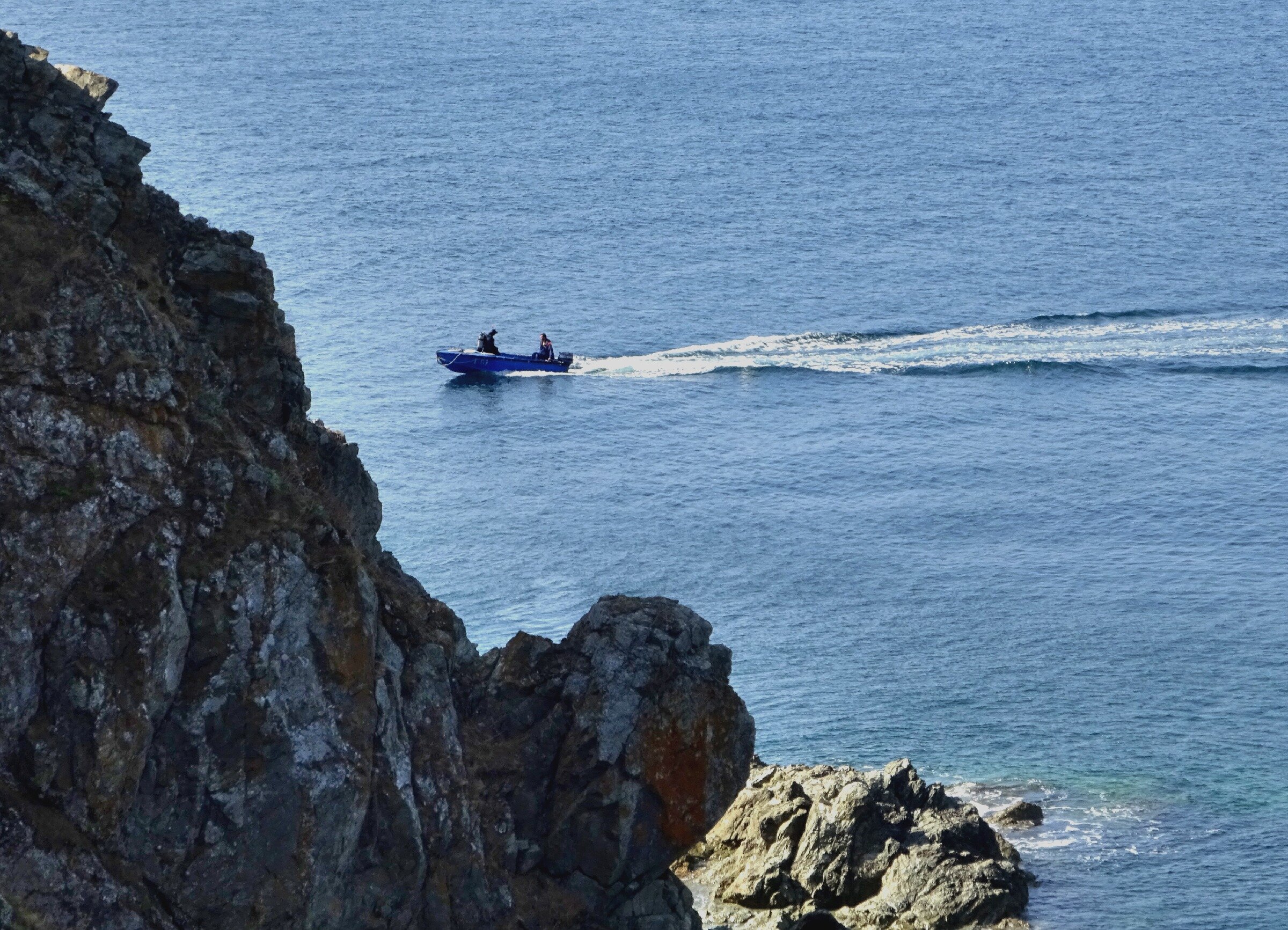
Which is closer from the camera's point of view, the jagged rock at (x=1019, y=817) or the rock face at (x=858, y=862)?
the rock face at (x=858, y=862)

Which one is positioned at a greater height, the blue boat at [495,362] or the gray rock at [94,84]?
the gray rock at [94,84]

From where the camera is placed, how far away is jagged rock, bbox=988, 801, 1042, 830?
61.7 m

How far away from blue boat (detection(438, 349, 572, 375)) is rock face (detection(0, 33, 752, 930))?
72302mm

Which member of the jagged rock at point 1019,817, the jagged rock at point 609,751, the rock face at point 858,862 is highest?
the jagged rock at point 609,751

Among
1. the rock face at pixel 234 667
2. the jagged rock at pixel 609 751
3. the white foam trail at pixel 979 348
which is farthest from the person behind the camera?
the white foam trail at pixel 979 348

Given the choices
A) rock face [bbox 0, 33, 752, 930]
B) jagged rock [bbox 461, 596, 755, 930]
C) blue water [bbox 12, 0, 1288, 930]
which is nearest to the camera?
rock face [bbox 0, 33, 752, 930]

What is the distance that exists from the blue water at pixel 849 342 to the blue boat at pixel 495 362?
98cm

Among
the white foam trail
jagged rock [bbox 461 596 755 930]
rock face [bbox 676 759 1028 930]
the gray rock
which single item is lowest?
rock face [bbox 676 759 1028 930]

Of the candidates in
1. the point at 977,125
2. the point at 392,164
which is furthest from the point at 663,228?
the point at 977,125

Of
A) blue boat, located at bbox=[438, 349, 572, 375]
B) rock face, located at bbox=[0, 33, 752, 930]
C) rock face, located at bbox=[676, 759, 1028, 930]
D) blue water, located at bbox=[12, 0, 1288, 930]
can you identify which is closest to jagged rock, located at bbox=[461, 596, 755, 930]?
rock face, located at bbox=[0, 33, 752, 930]

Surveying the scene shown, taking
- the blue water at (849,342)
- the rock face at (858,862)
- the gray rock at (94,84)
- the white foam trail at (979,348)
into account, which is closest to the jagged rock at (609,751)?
the rock face at (858,862)

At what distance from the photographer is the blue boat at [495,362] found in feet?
369

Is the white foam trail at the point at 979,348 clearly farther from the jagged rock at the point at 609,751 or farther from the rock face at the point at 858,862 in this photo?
the jagged rock at the point at 609,751

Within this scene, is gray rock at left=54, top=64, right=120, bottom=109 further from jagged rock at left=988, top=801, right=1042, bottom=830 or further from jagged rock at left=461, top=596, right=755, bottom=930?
jagged rock at left=988, top=801, right=1042, bottom=830
